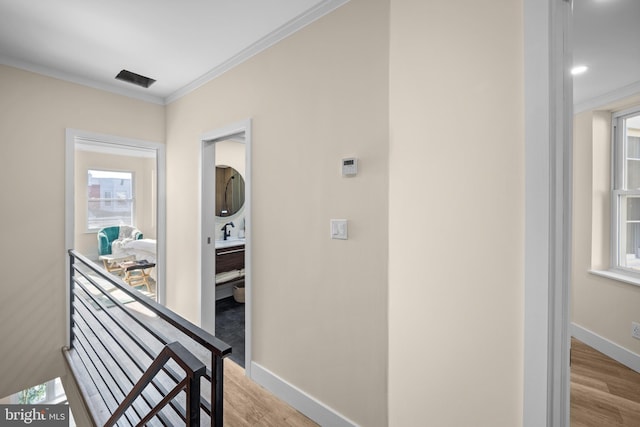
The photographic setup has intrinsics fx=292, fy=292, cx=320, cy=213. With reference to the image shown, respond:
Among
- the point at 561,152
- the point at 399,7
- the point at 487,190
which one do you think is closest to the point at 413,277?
the point at 487,190

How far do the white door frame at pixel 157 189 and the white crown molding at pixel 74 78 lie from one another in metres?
0.47

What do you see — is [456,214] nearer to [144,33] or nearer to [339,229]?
[339,229]

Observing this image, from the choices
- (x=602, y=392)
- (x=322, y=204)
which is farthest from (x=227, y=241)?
(x=602, y=392)

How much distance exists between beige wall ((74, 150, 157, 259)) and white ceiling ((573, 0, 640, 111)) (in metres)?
5.12

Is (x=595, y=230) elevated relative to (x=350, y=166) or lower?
lower

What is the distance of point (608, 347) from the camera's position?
2.77m

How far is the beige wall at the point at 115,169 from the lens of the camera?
4.70m

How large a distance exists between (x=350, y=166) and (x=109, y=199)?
16.5 feet

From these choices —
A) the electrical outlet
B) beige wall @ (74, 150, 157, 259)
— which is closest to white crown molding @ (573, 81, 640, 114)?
the electrical outlet

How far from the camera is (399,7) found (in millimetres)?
1406

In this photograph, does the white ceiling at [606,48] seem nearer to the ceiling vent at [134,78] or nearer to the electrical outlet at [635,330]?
the electrical outlet at [635,330]

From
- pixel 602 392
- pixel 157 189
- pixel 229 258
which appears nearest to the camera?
pixel 602 392

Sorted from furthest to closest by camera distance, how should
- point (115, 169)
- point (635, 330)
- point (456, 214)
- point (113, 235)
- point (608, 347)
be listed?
1. point (115, 169)
2. point (113, 235)
3. point (608, 347)
4. point (635, 330)
5. point (456, 214)

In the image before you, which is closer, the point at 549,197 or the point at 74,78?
the point at 549,197
